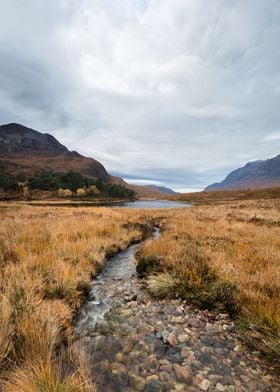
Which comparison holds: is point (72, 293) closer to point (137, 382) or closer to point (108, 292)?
point (108, 292)

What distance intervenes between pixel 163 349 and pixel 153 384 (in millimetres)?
712

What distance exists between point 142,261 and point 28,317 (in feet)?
15.5

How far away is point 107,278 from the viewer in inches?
282

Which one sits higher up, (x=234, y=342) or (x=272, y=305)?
(x=272, y=305)

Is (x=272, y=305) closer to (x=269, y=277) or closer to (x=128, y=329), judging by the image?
(x=269, y=277)

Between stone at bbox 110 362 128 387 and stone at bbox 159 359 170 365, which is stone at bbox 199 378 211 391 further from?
stone at bbox 110 362 128 387

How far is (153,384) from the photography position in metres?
2.93

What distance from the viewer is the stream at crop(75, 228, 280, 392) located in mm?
2932

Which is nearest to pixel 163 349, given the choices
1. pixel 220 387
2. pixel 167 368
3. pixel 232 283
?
pixel 167 368

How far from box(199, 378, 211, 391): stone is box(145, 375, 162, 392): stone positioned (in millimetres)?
531

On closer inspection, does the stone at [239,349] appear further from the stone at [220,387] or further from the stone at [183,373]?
the stone at [183,373]

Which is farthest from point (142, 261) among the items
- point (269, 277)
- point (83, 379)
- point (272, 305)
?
point (83, 379)

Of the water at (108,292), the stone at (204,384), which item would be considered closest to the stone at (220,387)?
the stone at (204,384)

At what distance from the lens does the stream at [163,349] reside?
293 cm
